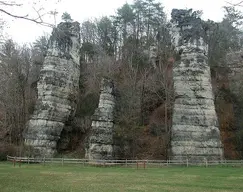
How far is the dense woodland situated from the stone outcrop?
1372mm

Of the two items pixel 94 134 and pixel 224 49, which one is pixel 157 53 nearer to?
pixel 224 49

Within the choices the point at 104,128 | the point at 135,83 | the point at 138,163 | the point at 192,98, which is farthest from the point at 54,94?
the point at 192,98

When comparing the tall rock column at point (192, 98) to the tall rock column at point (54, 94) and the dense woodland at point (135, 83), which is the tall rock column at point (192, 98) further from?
the tall rock column at point (54, 94)

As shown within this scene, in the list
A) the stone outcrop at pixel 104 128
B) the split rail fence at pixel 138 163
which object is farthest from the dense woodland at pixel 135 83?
the split rail fence at pixel 138 163

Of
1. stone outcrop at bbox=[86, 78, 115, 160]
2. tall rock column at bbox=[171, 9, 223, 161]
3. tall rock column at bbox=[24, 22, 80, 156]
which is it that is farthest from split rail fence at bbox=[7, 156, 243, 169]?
tall rock column at bbox=[24, 22, 80, 156]

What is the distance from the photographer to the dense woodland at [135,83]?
3744 cm

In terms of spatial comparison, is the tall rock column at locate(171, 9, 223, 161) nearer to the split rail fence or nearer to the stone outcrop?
the split rail fence

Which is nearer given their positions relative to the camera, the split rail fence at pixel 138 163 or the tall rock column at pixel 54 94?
the split rail fence at pixel 138 163

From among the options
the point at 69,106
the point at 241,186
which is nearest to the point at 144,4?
the point at 69,106

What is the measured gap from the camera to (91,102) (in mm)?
46625

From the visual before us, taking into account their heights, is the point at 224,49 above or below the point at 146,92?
above

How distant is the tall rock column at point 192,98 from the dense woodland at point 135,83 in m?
1.60

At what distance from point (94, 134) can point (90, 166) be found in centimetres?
340

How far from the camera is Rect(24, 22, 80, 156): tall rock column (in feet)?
119
